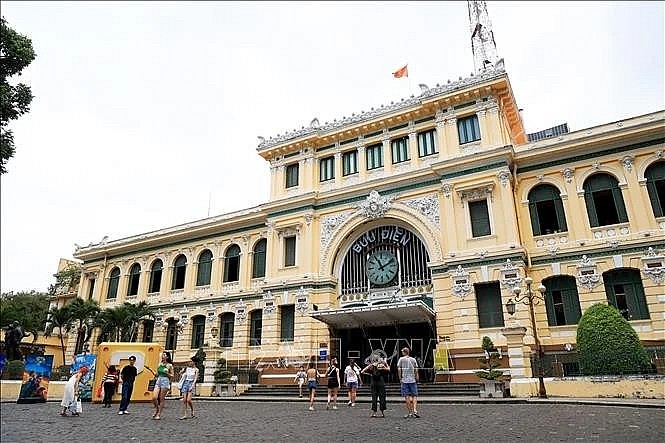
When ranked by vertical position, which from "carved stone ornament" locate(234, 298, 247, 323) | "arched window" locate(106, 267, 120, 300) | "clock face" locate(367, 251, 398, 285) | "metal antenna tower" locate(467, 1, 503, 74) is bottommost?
"carved stone ornament" locate(234, 298, 247, 323)

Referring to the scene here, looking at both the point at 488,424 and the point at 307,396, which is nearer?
the point at 488,424

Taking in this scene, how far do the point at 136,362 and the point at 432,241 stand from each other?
14386 millimetres

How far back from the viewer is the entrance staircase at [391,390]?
60.3 ft

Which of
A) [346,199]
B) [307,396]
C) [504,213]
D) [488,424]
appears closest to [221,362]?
[307,396]

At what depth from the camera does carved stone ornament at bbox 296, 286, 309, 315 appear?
25.1 meters

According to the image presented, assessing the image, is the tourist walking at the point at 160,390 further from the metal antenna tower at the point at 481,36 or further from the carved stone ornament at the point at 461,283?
the metal antenna tower at the point at 481,36

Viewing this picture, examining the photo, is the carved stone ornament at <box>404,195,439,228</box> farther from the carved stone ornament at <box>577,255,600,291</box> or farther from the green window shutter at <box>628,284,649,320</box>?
the green window shutter at <box>628,284,649,320</box>

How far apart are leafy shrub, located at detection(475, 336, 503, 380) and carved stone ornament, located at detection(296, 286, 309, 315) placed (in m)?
9.38

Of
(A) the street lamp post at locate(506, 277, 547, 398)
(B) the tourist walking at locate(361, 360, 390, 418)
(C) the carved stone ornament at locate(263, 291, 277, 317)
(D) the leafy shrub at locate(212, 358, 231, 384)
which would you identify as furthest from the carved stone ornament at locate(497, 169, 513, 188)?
(D) the leafy shrub at locate(212, 358, 231, 384)

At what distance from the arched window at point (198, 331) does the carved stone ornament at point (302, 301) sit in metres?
8.62

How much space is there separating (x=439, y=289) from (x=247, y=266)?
42.8 feet

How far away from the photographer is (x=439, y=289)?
2223 cm

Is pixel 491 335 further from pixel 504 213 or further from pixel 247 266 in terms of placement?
pixel 247 266

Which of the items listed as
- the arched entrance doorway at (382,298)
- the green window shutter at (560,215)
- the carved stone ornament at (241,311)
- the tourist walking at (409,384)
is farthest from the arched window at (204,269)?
the tourist walking at (409,384)
